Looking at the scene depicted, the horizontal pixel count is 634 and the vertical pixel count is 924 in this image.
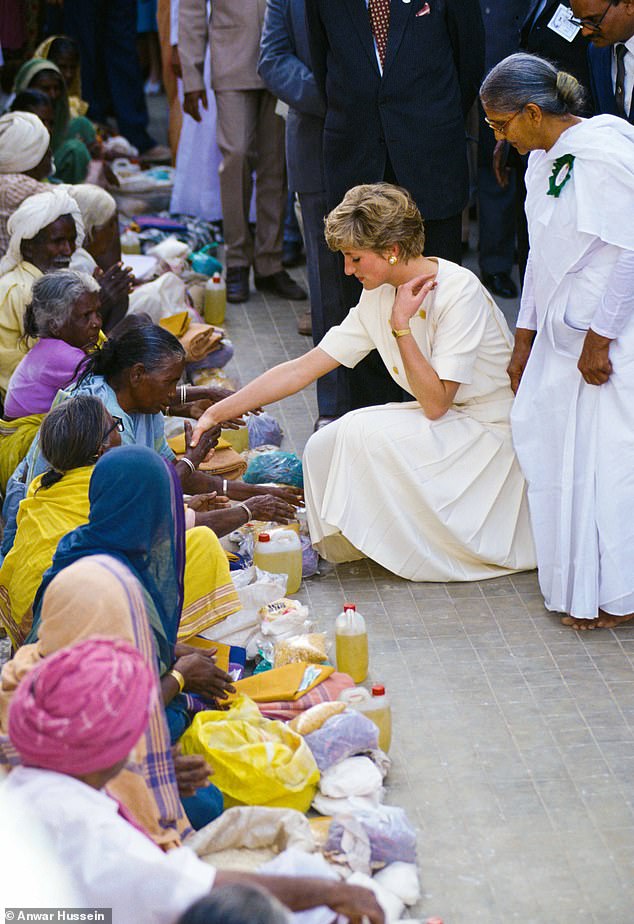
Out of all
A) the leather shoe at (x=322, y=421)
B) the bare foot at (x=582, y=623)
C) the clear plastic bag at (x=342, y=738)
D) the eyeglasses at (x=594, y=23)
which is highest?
the eyeglasses at (x=594, y=23)

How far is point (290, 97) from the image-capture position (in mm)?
6105

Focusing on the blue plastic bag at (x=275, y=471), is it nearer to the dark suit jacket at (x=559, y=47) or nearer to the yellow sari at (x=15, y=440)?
the yellow sari at (x=15, y=440)

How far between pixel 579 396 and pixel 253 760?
5.66 ft

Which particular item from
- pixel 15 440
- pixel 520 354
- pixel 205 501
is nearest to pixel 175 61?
pixel 15 440

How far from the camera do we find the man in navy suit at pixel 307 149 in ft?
19.6

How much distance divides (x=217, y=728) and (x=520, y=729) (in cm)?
94

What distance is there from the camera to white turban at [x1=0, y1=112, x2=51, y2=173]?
6.42 m

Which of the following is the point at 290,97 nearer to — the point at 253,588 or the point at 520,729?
the point at 253,588

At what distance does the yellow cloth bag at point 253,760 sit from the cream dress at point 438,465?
1.27m

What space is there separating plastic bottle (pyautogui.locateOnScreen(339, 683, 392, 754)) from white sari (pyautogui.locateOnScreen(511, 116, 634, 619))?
942 mm

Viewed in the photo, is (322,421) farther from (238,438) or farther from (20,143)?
(20,143)

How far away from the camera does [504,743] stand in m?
3.71

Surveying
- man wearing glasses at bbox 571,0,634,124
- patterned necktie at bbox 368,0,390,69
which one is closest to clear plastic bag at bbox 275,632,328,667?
man wearing glasses at bbox 571,0,634,124

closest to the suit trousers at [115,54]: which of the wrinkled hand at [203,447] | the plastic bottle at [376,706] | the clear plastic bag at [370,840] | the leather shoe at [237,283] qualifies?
the leather shoe at [237,283]
